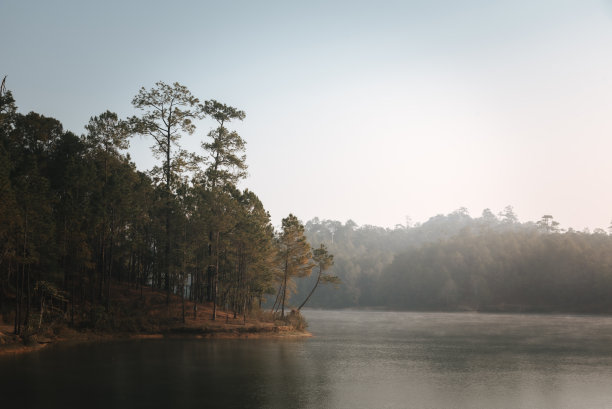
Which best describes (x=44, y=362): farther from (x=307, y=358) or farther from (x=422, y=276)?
(x=422, y=276)

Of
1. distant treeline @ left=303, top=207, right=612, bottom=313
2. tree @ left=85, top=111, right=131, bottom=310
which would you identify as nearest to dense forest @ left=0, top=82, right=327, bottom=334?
tree @ left=85, top=111, right=131, bottom=310

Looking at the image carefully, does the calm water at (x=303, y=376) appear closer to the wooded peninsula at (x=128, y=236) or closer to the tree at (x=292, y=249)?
the wooded peninsula at (x=128, y=236)

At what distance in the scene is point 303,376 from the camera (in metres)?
26.0

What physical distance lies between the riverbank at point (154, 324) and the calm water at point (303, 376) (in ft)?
12.0

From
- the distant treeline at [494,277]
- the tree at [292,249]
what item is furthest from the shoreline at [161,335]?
the distant treeline at [494,277]

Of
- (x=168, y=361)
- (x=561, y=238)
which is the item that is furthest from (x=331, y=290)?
(x=168, y=361)

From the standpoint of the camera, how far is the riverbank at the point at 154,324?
41.0m

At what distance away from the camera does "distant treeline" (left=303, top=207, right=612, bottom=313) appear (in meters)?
117

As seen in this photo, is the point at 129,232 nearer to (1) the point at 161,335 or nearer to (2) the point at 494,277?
(1) the point at 161,335

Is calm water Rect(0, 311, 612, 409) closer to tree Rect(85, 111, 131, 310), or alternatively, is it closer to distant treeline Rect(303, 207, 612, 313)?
tree Rect(85, 111, 131, 310)

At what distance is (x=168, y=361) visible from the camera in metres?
30.2

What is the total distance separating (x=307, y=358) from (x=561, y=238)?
117854mm

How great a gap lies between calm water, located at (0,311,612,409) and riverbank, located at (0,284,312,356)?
3.67m

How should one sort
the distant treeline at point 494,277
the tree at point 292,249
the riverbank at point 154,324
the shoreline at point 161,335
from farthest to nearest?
the distant treeline at point 494,277
the tree at point 292,249
the riverbank at point 154,324
the shoreline at point 161,335
